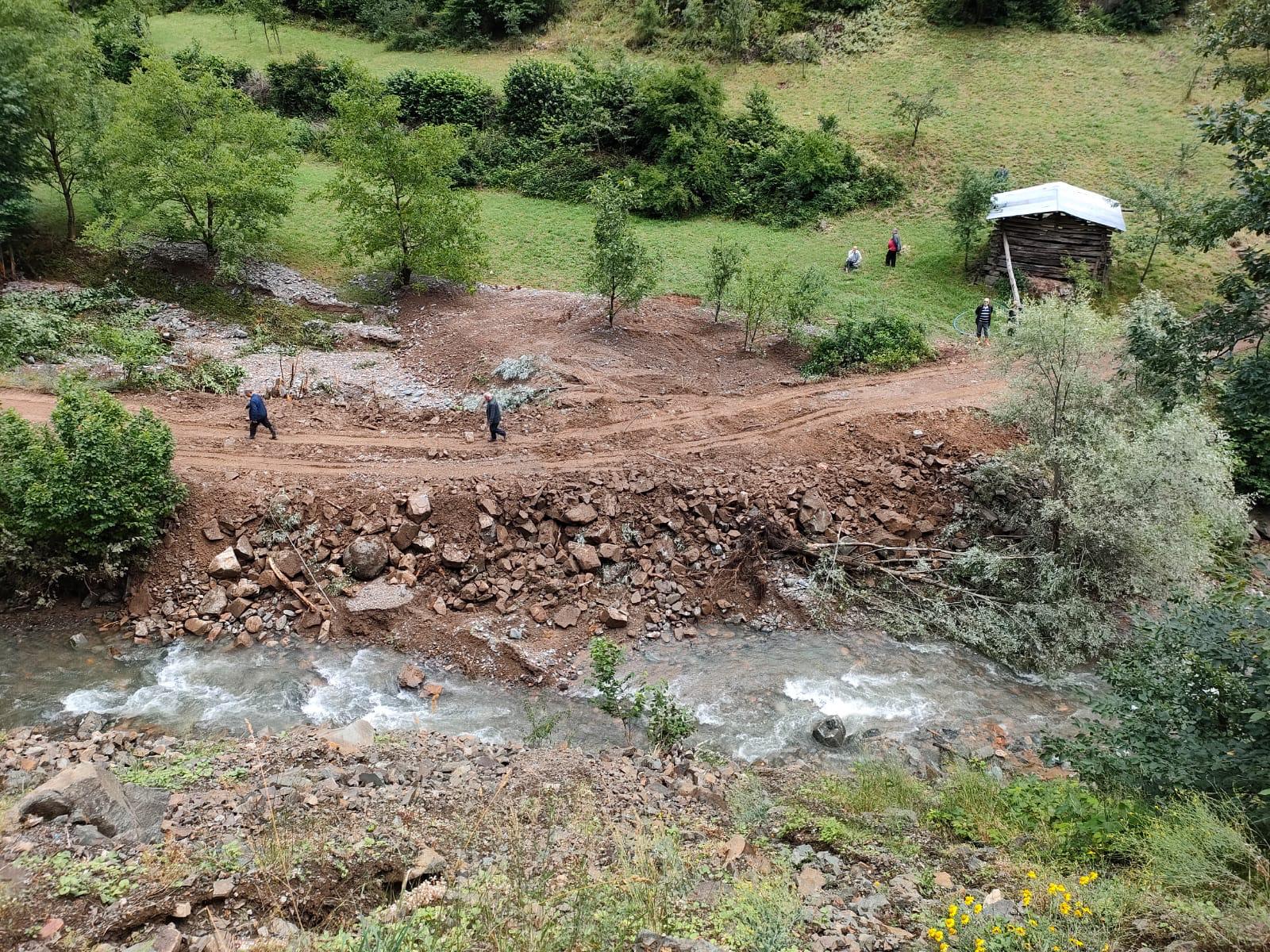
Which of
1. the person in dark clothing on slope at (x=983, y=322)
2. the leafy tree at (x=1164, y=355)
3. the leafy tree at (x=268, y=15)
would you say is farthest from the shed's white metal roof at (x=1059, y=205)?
the leafy tree at (x=268, y=15)

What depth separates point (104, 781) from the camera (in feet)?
26.2

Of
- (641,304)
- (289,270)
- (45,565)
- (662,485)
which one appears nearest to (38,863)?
(45,565)

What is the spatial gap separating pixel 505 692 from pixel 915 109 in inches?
1235

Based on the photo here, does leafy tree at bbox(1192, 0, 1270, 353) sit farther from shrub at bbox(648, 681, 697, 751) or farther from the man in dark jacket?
the man in dark jacket

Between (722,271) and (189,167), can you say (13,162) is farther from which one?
(722,271)

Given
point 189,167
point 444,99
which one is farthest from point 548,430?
point 444,99

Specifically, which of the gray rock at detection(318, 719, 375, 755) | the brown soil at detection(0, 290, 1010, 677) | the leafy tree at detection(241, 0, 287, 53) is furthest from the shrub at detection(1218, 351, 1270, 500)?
the leafy tree at detection(241, 0, 287, 53)

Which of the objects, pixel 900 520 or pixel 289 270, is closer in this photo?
pixel 900 520

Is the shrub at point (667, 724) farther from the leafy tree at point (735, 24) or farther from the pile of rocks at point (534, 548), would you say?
the leafy tree at point (735, 24)

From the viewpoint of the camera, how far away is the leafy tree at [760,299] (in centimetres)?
2027

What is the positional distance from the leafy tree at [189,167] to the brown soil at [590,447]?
6.92 meters

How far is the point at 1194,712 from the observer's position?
7.77 m

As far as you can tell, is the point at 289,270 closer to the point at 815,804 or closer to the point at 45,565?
the point at 45,565

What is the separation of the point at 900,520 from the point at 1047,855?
343 inches
